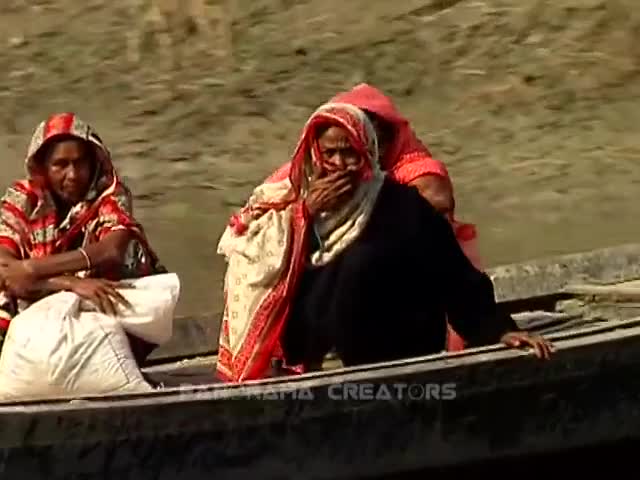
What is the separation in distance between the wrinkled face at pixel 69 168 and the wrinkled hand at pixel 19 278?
23 cm

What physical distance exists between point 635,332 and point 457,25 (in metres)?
7.45

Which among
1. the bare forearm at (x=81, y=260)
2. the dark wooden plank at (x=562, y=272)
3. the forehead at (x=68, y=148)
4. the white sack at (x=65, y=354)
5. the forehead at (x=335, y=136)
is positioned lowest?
the dark wooden plank at (x=562, y=272)

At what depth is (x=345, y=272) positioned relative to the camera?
5.39 m

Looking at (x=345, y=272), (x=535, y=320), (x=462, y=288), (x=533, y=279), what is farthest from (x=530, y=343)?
(x=533, y=279)

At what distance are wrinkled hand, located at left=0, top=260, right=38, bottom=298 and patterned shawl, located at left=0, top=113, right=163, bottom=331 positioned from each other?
8 centimetres

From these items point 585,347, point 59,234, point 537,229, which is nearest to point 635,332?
point 585,347

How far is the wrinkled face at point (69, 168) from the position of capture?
539cm

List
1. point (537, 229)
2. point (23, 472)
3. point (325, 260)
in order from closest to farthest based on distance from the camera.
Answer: point (23, 472), point (325, 260), point (537, 229)

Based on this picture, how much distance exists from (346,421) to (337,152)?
718 millimetres

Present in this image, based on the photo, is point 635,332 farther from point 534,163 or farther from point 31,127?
point 31,127

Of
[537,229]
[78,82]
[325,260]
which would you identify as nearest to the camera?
[325,260]

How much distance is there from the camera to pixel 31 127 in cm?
1193

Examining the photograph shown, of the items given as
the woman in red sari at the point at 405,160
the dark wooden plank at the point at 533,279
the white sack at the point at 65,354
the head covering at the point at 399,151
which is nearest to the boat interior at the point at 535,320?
the dark wooden plank at the point at 533,279

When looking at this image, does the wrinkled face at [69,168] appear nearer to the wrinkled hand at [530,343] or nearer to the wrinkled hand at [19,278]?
the wrinkled hand at [19,278]
